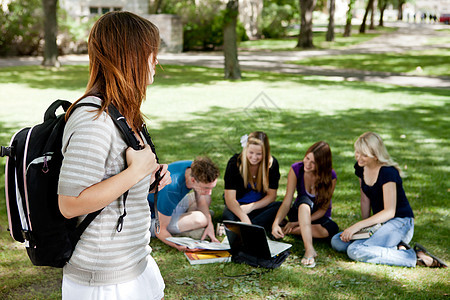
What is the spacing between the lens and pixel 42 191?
1.60m

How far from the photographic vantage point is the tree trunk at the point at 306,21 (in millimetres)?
26875

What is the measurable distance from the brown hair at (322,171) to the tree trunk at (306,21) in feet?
77.5

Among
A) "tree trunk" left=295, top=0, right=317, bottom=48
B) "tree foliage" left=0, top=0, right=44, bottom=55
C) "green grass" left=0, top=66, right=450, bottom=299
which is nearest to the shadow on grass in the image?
"green grass" left=0, top=66, right=450, bottom=299

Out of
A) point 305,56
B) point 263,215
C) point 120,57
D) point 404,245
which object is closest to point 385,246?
point 404,245

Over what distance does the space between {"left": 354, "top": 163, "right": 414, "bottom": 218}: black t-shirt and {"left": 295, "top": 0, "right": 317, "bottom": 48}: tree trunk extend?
23.8 m

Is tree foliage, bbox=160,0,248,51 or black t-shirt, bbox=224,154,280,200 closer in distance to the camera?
black t-shirt, bbox=224,154,280,200

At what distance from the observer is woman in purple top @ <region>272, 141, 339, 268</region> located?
459 cm

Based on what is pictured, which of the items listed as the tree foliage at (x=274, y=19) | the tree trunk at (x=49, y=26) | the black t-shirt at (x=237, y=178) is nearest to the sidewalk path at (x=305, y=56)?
the tree trunk at (x=49, y=26)

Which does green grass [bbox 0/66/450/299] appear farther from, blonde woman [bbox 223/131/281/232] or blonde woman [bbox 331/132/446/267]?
blonde woman [bbox 223/131/281/232]

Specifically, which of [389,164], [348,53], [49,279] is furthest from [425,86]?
[49,279]

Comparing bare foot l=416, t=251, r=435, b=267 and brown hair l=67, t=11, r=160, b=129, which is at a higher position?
brown hair l=67, t=11, r=160, b=129

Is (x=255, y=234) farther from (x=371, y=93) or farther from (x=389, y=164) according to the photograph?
(x=371, y=93)

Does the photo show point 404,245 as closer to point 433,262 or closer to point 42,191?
point 433,262

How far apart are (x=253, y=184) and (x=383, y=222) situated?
128 centimetres
